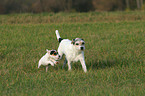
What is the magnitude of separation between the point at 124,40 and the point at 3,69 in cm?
714

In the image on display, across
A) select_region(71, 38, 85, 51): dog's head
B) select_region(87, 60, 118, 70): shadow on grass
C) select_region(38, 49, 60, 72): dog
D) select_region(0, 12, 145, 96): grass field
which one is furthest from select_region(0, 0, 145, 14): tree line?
select_region(71, 38, 85, 51): dog's head

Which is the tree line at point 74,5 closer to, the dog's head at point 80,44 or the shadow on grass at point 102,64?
the shadow on grass at point 102,64

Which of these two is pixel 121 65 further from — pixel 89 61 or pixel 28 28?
pixel 28 28

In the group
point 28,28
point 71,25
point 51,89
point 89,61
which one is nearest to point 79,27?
point 71,25

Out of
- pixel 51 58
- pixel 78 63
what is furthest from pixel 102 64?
pixel 51 58

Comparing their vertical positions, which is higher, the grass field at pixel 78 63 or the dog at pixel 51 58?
the dog at pixel 51 58

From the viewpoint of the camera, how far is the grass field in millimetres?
7738

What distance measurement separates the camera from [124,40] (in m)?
14.9

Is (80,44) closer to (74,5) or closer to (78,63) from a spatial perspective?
(78,63)

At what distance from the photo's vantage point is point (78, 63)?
10695 mm

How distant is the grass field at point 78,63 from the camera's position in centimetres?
774

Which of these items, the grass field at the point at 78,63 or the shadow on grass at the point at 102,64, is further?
the shadow on grass at the point at 102,64

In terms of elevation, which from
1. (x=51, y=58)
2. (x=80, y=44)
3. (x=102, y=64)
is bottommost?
(x=102, y=64)

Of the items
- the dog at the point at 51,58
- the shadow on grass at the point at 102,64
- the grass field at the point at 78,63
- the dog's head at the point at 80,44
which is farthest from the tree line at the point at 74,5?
the dog's head at the point at 80,44
